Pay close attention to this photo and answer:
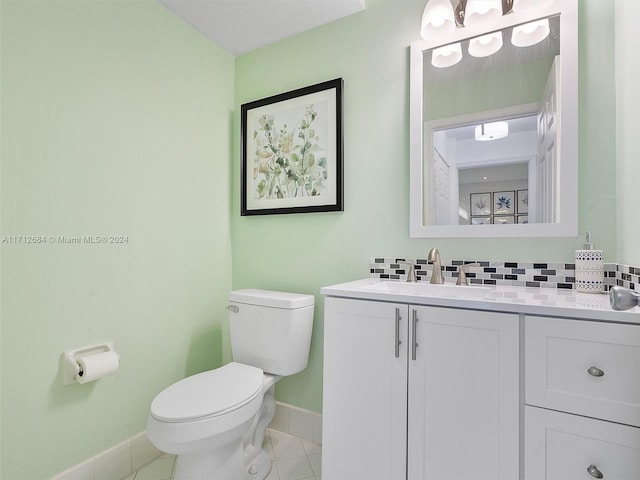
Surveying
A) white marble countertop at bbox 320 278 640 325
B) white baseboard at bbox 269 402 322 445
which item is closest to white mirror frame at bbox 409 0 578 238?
white marble countertop at bbox 320 278 640 325

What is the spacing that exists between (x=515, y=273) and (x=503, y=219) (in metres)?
0.23

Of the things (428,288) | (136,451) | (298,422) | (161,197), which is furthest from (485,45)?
(136,451)

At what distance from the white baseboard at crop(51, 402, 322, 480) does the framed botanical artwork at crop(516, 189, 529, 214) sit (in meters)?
1.41

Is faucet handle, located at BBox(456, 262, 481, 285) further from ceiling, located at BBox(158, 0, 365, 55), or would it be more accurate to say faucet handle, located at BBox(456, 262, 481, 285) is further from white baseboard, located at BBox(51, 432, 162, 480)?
white baseboard, located at BBox(51, 432, 162, 480)

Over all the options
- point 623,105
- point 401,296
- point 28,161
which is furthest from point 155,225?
point 623,105

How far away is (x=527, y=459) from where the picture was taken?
96cm

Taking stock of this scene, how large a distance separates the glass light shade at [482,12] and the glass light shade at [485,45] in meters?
0.05

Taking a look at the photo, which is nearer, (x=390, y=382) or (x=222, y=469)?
(x=390, y=382)

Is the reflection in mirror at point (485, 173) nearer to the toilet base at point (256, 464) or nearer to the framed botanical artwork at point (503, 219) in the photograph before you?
the framed botanical artwork at point (503, 219)

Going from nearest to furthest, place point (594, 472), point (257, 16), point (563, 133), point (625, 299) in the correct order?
point (625, 299)
point (594, 472)
point (563, 133)
point (257, 16)

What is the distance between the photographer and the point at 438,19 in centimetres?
147

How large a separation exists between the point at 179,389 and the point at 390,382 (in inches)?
33.8

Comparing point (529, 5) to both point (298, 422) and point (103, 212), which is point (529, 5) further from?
point (298, 422)

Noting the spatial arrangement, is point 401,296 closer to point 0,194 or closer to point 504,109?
point 504,109
